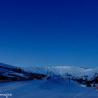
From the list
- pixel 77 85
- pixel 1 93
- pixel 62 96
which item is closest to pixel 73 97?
pixel 62 96

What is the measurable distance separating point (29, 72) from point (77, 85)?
814mm

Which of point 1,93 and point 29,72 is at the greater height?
point 29,72

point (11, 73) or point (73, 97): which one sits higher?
point (11, 73)

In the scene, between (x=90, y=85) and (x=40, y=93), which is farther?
(x=90, y=85)

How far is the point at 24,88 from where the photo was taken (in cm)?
512

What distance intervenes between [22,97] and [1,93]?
306mm

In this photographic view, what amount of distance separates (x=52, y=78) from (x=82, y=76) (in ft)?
1.53

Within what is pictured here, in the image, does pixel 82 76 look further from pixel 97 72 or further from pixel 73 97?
pixel 73 97

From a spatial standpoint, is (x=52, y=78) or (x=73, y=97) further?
(x=52, y=78)

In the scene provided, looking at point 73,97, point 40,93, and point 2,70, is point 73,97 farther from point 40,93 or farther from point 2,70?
point 2,70

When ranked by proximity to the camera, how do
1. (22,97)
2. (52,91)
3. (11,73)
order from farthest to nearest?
(11,73) < (52,91) < (22,97)

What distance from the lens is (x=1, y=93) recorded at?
4828 millimetres

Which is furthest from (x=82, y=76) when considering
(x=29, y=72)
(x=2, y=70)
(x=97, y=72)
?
(x=2, y=70)

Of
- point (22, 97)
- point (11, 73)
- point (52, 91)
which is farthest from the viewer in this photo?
point (11, 73)
